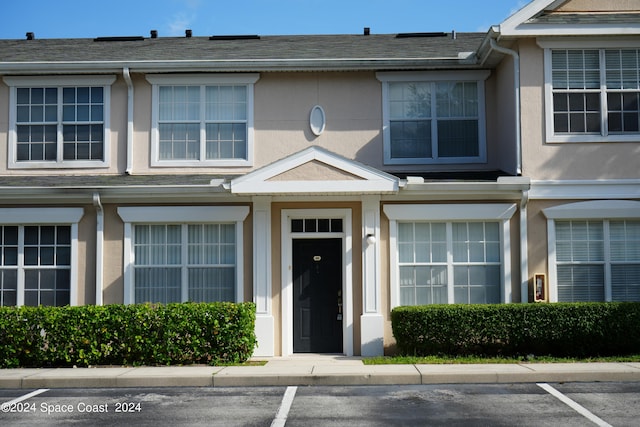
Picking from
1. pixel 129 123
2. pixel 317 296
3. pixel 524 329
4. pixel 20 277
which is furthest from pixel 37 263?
pixel 524 329

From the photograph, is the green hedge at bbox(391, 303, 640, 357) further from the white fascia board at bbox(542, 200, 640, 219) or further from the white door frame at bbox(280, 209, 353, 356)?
the white fascia board at bbox(542, 200, 640, 219)

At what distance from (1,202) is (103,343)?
3.99m

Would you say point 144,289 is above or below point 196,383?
above

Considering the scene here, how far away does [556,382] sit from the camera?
37.3 ft

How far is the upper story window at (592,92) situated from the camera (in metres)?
14.7

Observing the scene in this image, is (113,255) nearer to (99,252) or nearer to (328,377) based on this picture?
(99,252)

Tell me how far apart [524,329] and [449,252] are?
2.22 metres

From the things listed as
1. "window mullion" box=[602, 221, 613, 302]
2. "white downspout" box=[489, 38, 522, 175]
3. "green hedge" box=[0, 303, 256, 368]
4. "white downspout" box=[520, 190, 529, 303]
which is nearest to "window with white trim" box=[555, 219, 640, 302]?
"window mullion" box=[602, 221, 613, 302]

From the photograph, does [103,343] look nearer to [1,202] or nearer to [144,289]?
[144,289]

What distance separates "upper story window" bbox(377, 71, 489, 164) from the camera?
16156mm

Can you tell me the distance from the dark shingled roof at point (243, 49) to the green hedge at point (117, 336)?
5508 millimetres

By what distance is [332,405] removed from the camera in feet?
32.8

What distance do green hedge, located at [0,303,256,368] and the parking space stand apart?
188 centimetres

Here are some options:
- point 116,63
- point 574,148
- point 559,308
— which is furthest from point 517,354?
point 116,63
